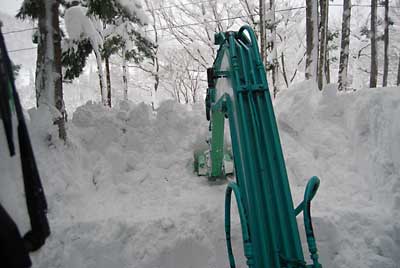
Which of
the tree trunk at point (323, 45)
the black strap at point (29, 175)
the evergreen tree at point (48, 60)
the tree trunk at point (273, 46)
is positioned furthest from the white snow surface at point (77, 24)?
the tree trunk at point (273, 46)

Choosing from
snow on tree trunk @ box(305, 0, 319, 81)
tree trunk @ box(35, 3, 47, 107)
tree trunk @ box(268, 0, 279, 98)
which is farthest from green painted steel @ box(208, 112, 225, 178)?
tree trunk @ box(268, 0, 279, 98)

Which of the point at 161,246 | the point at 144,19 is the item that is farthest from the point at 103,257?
the point at 144,19

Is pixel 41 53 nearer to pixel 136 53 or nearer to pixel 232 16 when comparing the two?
pixel 136 53

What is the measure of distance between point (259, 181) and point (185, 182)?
3.03 metres

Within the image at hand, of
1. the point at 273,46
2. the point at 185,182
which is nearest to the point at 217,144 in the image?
the point at 185,182

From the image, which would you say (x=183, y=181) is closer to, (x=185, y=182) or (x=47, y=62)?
(x=185, y=182)

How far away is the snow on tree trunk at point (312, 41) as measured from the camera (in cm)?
876

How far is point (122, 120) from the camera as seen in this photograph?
6574mm

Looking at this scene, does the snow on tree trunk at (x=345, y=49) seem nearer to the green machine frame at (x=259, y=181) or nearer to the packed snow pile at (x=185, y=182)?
the packed snow pile at (x=185, y=182)

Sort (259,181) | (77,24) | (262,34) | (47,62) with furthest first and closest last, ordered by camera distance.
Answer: (262,34) < (77,24) < (47,62) < (259,181)

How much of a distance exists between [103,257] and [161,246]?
73 centimetres

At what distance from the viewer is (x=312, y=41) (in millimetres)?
8867

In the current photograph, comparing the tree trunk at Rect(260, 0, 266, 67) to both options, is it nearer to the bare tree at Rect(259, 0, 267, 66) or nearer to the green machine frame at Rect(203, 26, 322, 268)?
the bare tree at Rect(259, 0, 267, 66)

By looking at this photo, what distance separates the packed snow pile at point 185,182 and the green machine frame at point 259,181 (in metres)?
1.52
